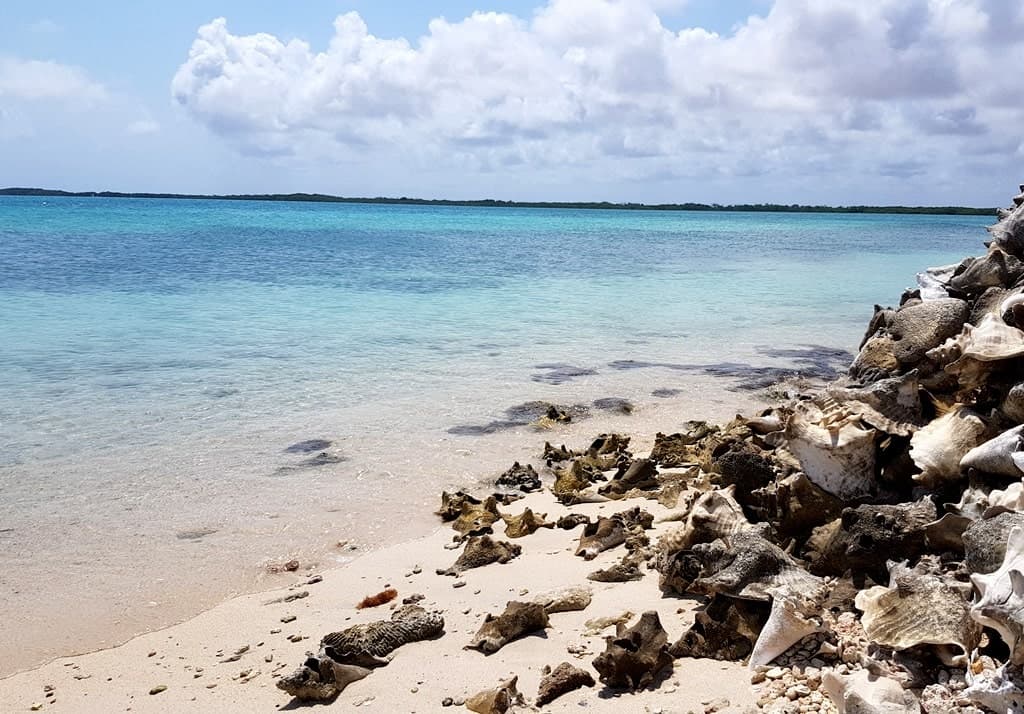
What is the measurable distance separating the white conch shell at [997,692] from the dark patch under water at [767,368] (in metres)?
8.82

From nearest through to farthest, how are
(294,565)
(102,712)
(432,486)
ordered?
1. (102,712)
2. (294,565)
3. (432,486)

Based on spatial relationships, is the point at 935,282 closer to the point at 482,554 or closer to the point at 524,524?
the point at 524,524

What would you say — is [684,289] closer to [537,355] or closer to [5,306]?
[537,355]

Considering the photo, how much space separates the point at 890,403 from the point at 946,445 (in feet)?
2.19

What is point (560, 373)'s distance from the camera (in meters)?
12.2

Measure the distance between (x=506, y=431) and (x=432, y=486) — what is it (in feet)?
5.89

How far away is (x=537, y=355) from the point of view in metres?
13.6

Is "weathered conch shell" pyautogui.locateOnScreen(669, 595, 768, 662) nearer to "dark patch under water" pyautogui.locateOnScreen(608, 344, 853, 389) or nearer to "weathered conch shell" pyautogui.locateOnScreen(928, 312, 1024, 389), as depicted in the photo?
"weathered conch shell" pyautogui.locateOnScreen(928, 312, 1024, 389)

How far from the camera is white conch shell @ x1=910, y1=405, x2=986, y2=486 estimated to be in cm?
420

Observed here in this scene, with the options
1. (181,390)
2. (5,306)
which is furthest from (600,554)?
(5,306)

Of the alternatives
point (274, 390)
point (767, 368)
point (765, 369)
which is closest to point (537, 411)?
point (274, 390)

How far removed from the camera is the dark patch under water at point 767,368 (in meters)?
12.1

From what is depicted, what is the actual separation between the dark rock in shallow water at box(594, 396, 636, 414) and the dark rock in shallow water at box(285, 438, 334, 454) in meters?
3.41

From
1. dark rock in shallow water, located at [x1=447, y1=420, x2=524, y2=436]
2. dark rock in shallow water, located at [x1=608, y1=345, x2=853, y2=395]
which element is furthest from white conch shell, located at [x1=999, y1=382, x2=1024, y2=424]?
dark rock in shallow water, located at [x1=608, y1=345, x2=853, y2=395]
